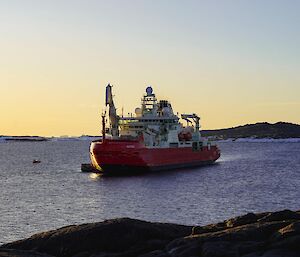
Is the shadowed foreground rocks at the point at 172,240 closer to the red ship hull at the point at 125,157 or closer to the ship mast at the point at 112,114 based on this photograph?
the red ship hull at the point at 125,157

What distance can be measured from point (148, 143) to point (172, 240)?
65690mm

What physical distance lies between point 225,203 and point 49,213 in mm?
14009

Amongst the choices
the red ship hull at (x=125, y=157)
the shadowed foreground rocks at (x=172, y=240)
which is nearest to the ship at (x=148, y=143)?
the red ship hull at (x=125, y=157)

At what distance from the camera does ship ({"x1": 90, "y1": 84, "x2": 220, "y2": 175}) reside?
2919 inches

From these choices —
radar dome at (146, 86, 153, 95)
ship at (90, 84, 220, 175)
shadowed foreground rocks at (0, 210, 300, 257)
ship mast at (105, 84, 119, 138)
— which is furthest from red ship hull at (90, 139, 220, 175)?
shadowed foreground rocks at (0, 210, 300, 257)

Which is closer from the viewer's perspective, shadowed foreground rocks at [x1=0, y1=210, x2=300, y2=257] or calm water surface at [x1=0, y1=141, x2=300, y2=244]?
shadowed foreground rocks at [x1=0, y1=210, x2=300, y2=257]

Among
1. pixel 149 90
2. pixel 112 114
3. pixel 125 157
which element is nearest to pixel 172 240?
pixel 125 157

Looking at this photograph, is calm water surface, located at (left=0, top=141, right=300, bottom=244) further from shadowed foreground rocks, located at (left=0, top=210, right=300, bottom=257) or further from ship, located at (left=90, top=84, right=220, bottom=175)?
shadowed foreground rocks, located at (left=0, top=210, right=300, bottom=257)

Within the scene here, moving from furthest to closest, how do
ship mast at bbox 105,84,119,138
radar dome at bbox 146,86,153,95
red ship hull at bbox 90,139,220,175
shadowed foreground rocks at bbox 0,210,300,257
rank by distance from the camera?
1. radar dome at bbox 146,86,153,95
2. ship mast at bbox 105,84,119,138
3. red ship hull at bbox 90,139,220,175
4. shadowed foreground rocks at bbox 0,210,300,257

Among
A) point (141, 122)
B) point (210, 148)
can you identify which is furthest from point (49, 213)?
point (210, 148)

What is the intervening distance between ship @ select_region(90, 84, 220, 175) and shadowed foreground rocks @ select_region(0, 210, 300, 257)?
186 feet

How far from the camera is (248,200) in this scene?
50719 mm

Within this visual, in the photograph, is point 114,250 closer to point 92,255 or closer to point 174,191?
point 92,255

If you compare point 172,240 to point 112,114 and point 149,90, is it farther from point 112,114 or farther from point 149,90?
point 149,90
